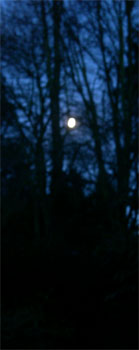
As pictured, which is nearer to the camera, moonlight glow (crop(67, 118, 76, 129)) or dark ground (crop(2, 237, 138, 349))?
dark ground (crop(2, 237, 138, 349))

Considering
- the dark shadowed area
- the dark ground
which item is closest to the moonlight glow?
the dark shadowed area

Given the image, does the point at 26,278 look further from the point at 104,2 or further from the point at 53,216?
the point at 104,2

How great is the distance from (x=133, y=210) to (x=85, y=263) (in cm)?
132

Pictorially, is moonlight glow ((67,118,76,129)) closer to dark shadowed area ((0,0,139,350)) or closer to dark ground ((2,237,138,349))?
dark shadowed area ((0,0,139,350))

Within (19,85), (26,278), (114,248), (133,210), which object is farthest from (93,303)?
(19,85)

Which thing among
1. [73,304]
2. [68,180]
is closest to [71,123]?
[68,180]

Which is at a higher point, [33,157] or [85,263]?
[33,157]

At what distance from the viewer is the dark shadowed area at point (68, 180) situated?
5.56m

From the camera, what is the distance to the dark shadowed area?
18.2 feet

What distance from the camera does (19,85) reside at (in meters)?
8.51

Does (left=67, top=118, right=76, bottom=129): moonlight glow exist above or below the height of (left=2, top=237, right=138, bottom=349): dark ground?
above

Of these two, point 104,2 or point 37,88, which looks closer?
point 104,2

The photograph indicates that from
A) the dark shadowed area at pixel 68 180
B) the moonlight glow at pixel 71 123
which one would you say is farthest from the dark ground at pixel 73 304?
the moonlight glow at pixel 71 123

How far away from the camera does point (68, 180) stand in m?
8.29
